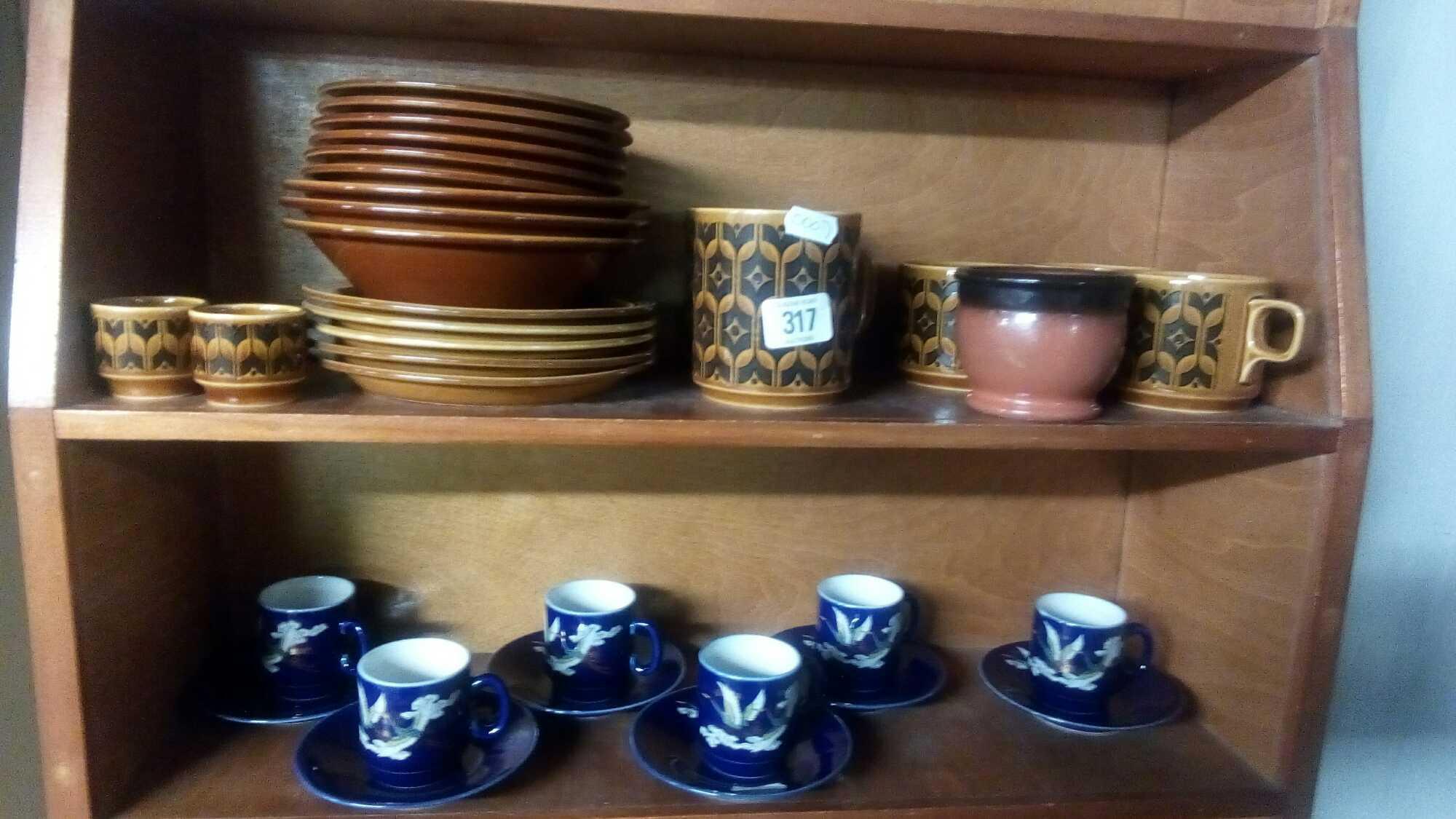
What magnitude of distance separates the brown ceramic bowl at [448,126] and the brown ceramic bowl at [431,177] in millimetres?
25

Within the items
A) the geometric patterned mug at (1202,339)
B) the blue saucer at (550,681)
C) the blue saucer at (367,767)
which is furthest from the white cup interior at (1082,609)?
the blue saucer at (367,767)

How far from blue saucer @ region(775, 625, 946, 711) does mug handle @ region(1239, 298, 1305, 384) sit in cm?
37

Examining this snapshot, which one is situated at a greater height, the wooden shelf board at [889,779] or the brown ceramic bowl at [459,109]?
the brown ceramic bowl at [459,109]

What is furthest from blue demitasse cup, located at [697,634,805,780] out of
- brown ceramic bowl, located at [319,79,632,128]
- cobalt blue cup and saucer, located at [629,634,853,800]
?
brown ceramic bowl, located at [319,79,632,128]

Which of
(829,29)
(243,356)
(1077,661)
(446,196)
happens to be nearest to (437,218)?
(446,196)

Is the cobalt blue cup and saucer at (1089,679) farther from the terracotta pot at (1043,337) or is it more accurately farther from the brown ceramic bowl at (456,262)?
the brown ceramic bowl at (456,262)

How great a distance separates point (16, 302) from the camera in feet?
1.90

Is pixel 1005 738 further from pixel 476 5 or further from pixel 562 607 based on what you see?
pixel 476 5

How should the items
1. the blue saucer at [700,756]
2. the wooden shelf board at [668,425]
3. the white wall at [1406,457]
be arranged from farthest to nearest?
1. the white wall at [1406,457]
2. the blue saucer at [700,756]
3. the wooden shelf board at [668,425]

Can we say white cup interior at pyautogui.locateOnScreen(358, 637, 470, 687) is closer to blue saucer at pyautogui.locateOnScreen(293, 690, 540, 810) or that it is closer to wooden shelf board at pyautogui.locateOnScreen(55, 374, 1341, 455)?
blue saucer at pyautogui.locateOnScreen(293, 690, 540, 810)

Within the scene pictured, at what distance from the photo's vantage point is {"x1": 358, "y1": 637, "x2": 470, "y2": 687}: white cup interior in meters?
0.74

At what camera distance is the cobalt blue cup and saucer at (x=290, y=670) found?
2.53ft

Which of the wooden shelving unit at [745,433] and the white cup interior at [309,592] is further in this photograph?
the white cup interior at [309,592]

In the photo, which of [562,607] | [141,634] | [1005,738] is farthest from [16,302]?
[1005,738]
